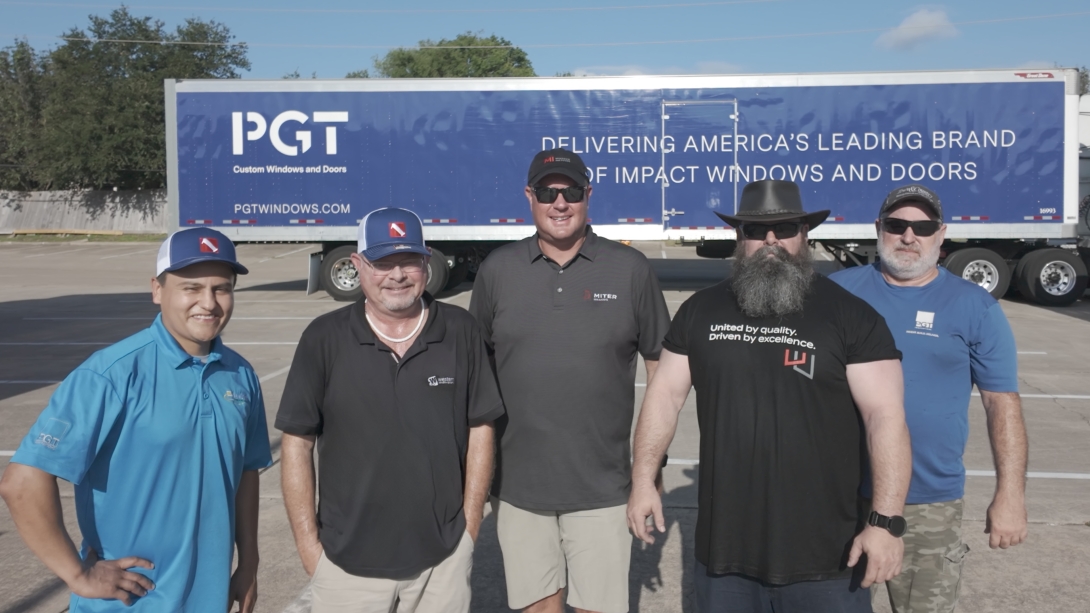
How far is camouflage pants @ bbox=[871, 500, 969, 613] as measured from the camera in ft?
10.6

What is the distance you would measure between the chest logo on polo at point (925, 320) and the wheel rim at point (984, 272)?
14.2 meters

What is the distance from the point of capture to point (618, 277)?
348cm

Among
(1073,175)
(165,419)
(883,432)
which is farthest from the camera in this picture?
(1073,175)

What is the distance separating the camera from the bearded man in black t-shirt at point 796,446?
9.27 ft

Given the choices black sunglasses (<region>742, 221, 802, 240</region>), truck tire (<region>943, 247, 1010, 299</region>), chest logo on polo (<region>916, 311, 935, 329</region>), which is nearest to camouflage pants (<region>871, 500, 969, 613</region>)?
chest logo on polo (<region>916, 311, 935, 329</region>)

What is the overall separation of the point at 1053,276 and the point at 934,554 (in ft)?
48.8

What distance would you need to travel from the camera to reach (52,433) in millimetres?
2262

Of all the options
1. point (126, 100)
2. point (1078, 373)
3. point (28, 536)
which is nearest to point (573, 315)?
point (28, 536)

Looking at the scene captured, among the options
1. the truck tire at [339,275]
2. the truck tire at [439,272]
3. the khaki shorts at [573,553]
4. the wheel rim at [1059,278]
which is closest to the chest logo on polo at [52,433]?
the khaki shorts at [573,553]

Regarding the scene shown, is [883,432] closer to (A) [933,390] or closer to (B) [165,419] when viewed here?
(A) [933,390]

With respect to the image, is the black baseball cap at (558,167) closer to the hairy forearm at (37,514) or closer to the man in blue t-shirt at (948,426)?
the man in blue t-shirt at (948,426)

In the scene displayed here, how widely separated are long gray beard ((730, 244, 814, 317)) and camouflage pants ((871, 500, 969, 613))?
0.92 meters

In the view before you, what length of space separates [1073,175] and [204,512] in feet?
54.8

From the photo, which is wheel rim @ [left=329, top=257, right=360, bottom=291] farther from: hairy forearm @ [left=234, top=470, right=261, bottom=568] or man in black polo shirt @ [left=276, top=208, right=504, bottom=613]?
hairy forearm @ [left=234, top=470, right=261, bottom=568]
